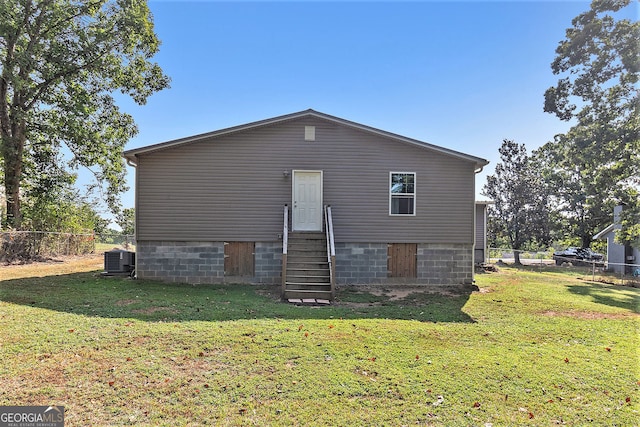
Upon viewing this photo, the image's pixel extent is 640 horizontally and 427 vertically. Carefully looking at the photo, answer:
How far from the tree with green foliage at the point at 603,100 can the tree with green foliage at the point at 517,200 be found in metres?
7.65

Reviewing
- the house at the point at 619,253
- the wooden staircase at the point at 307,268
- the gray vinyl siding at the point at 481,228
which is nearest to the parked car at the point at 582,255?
the house at the point at 619,253

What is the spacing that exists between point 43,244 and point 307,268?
11922 mm

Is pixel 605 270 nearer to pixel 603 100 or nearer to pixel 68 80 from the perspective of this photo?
pixel 603 100

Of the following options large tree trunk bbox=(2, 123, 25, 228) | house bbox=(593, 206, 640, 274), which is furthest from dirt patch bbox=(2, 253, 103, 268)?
house bbox=(593, 206, 640, 274)

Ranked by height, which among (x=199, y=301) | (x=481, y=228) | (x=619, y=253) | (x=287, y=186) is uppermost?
(x=287, y=186)

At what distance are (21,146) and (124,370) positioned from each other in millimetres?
15799

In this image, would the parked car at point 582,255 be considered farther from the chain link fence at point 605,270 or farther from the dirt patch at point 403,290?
the dirt patch at point 403,290

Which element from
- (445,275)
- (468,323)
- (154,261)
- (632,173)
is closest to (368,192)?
(445,275)

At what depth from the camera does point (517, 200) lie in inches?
1133

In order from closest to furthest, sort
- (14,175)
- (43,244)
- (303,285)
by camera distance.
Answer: (303,285) → (43,244) → (14,175)

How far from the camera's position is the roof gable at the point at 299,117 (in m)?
9.95

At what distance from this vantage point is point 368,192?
10648 mm

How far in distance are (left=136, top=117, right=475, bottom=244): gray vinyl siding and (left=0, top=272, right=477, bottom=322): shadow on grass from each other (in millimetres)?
1759

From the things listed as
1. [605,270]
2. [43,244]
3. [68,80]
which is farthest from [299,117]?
[605,270]
